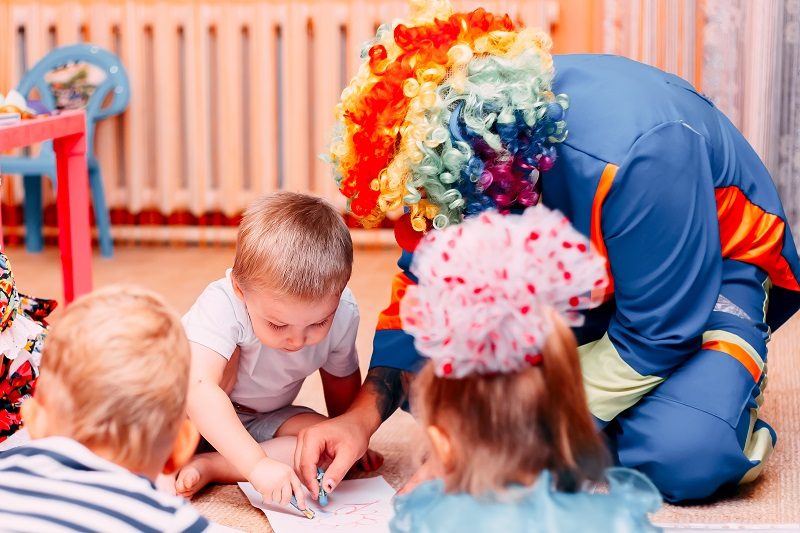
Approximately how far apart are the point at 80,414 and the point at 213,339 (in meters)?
0.49

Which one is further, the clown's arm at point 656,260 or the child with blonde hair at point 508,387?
the clown's arm at point 656,260

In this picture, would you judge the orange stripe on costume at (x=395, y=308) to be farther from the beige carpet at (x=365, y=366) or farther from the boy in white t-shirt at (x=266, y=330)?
the beige carpet at (x=365, y=366)

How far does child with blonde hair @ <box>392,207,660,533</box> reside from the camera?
774mm

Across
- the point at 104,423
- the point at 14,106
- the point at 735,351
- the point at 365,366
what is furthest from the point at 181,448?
the point at 14,106

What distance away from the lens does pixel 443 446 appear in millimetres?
814

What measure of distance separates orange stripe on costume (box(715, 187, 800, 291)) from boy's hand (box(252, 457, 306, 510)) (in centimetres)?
64

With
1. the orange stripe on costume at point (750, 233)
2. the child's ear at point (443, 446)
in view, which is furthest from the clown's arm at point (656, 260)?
the child's ear at point (443, 446)

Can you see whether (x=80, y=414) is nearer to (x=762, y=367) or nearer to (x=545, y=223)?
(x=545, y=223)

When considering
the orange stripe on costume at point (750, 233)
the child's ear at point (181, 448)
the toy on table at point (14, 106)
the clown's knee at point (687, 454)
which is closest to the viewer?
the child's ear at point (181, 448)

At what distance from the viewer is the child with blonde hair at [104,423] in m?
0.78

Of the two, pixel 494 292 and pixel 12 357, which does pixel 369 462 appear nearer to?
pixel 12 357

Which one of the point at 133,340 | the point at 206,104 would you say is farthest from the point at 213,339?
the point at 206,104

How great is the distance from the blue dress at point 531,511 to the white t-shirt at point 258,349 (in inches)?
22.1

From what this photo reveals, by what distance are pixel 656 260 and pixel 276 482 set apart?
52cm
